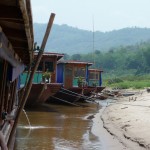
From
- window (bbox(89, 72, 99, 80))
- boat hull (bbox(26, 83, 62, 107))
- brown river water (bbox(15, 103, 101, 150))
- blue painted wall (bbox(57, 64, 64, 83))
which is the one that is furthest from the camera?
window (bbox(89, 72, 99, 80))

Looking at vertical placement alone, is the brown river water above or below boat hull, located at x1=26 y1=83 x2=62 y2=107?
below

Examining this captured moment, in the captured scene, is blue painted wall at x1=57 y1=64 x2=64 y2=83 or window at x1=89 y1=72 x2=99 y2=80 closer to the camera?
blue painted wall at x1=57 y1=64 x2=64 y2=83

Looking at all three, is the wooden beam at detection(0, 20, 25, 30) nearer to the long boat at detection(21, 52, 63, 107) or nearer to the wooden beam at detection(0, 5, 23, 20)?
the wooden beam at detection(0, 5, 23, 20)

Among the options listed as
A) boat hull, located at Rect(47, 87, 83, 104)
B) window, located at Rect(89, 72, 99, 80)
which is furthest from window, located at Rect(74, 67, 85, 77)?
window, located at Rect(89, 72, 99, 80)

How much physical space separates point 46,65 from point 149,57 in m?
64.4

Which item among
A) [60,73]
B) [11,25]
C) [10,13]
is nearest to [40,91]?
[60,73]

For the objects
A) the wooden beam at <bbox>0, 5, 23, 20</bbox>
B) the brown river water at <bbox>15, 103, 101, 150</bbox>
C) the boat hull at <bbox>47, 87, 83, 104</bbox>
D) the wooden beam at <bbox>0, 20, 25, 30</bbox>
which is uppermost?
the wooden beam at <bbox>0, 5, 23, 20</bbox>

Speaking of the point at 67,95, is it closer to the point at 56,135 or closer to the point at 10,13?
the point at 56,135

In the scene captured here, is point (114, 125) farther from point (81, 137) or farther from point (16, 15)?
point (16, 15)

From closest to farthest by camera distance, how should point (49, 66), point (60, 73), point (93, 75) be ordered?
point (49, 66) < point (60, 73) < point (93, 75)

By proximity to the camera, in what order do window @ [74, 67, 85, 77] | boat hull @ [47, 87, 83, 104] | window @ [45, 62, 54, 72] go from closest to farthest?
1. window @ [45, 62, 54, 72]
2. boat hull @ [47, 87, 83, 104]
3. window @ [74, 67, 85, 77]

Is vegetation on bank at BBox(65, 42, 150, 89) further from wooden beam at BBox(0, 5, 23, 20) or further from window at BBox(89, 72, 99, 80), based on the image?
wooden beam at BBox(0, 5, 23, 20)

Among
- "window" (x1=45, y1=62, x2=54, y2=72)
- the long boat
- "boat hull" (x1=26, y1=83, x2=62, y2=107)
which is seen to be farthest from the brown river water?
"window" (x1=45, y1=62, x2=54, y2=72)

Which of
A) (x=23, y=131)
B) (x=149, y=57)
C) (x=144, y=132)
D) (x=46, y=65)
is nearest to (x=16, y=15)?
(x=144, y=132)
